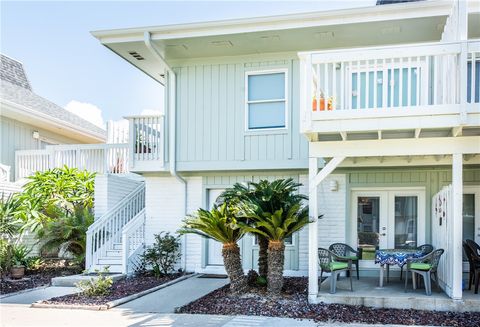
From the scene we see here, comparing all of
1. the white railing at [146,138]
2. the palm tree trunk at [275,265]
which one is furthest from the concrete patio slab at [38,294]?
the palm tree trunk at [275,265]

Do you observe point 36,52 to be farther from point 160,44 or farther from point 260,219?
point 260,219

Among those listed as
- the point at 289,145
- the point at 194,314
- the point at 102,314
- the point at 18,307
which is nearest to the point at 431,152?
the point at 289,145

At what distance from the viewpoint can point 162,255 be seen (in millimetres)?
11078

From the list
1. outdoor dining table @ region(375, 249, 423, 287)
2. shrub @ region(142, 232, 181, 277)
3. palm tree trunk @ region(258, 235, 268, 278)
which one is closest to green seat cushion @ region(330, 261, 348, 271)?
outdoor dining table @ region(375, 249, 423, 287)

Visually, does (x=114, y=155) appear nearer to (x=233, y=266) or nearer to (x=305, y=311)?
(x=233, y=266)

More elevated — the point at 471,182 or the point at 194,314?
the point at 471,182

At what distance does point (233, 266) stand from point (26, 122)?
10.6 meters

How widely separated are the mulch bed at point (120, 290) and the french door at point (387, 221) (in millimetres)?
4242

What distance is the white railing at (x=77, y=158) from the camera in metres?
13.7

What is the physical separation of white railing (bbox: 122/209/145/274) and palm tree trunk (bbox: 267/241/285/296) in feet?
13.0

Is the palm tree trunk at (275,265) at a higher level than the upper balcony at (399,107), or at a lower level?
lower

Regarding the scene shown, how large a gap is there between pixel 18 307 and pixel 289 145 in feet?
20.4

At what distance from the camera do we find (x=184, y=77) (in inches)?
461

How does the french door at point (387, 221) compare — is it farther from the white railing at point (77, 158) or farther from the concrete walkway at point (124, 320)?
the white railing at point (77, 158)
